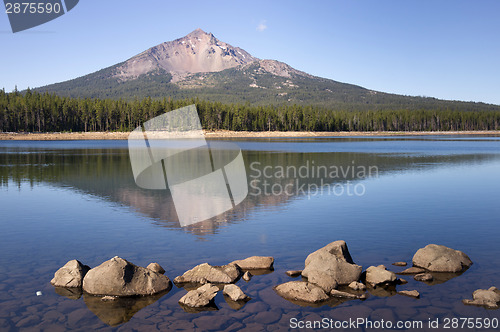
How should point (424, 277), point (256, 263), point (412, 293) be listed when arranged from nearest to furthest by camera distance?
point (412, 293) < point (424, 277) < point (256, 263)

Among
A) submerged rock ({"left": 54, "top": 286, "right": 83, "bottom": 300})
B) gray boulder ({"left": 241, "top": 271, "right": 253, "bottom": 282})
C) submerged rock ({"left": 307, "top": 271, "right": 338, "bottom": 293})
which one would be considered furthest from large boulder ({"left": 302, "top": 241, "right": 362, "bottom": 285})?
submerged rock ({"left": 54, "top": 286, "right": 83, "bottom": 300})

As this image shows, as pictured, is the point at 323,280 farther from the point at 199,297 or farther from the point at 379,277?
the point at 199,297

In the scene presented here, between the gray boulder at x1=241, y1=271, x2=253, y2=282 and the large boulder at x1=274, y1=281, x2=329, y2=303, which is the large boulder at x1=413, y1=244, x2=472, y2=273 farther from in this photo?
the gray boulder at x1=241, y1=271, x2=253, y2=282

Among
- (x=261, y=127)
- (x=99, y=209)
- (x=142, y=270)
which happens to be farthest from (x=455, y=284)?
(x=261, y=127)

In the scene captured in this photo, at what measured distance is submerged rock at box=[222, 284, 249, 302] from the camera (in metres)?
12.2

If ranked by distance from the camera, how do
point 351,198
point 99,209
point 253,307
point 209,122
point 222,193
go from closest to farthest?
point 253,307 → point 99,209 → point 351,198 → point 222,193 → point 209,122

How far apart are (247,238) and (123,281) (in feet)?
23.1

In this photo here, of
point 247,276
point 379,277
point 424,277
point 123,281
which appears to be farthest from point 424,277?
point 123,281

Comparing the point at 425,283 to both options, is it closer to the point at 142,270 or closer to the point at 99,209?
the point at 142,270

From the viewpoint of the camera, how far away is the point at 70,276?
1325 centimetres

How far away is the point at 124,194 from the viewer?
30703 millimetres

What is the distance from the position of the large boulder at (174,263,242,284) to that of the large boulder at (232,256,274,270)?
30.2 inches

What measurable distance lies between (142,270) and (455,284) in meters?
9.83

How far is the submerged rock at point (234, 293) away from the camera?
40.0 ft
